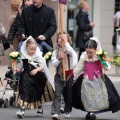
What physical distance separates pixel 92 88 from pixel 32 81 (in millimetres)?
1025

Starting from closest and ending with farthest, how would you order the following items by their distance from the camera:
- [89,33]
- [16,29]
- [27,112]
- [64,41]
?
[64,41] → [27,112] → [16,29] → [89,33]

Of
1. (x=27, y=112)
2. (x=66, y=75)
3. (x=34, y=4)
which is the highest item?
(x=34, y=4)

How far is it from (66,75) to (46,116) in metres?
0.90

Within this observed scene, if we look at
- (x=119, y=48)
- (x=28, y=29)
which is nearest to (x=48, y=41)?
(x=28, y=29)

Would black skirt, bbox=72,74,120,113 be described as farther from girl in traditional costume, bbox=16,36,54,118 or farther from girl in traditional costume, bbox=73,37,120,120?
girl in traditional costume, bbox=16,36,54,118

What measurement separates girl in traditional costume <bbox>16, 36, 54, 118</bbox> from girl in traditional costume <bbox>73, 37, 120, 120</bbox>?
55cm

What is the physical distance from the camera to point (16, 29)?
45.1 feet

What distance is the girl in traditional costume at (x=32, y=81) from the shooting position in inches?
460

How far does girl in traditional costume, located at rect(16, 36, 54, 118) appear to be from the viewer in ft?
38.4

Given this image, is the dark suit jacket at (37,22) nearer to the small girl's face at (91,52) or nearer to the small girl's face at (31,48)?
the small girl's face at (31,48)

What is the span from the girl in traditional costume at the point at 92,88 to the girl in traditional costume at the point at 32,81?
21.6 inches

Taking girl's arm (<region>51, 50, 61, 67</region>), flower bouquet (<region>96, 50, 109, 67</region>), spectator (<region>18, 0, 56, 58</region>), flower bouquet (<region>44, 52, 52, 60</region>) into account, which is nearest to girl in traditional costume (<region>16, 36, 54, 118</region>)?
flower bouquet (<region>44, 52, 52, 60</region>)

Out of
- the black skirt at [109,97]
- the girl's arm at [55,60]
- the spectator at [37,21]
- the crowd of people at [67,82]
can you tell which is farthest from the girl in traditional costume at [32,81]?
the spectator at [37,21]

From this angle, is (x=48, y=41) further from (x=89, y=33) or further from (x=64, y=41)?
(x=89, y=33)
